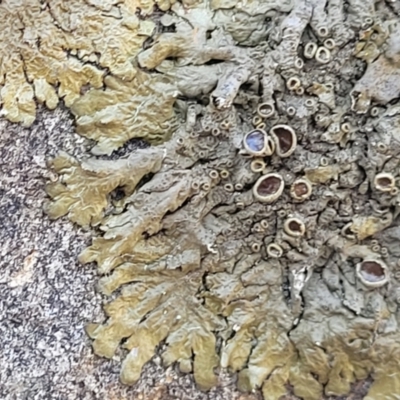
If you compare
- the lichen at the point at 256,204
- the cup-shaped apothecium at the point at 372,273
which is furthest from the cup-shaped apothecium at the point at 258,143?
the cup-shaped apothecium at the point at 372,273

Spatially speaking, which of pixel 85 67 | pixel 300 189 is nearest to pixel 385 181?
pixel 300 189

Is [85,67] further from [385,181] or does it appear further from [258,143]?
[385,181]

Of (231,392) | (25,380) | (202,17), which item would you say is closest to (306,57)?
(202,17)

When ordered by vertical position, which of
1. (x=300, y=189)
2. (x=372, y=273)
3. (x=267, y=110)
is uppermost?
(x=267, y=110)

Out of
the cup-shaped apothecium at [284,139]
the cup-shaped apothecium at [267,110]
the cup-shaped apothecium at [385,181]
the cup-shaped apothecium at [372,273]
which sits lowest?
the cup-shaped apothecium at [372,273]

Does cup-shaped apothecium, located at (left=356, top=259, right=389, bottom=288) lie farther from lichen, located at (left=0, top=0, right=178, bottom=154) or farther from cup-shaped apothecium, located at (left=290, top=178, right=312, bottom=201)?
lichen, located at (left=0, top=0, right=178, bottom=154)

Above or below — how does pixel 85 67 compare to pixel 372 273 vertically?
above

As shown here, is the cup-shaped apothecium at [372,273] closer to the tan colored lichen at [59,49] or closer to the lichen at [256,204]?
the lichen at [256,204]
